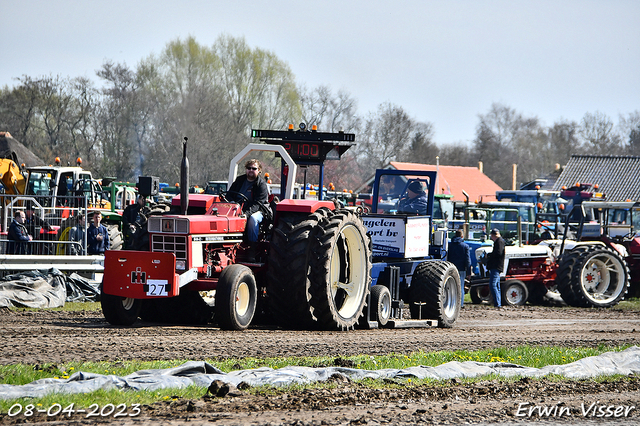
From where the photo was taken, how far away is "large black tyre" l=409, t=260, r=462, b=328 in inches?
460

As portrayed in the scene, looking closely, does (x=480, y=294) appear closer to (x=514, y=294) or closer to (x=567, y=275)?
(x=514, y=294)

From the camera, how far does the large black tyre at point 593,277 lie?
17750 mm

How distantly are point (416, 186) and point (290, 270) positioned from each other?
3.88 meters

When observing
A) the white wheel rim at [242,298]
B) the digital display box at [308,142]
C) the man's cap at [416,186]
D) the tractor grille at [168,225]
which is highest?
the digital display box at [308,142]

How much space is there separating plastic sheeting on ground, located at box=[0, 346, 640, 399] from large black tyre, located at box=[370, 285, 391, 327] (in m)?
3.45

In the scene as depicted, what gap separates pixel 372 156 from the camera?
190 ft

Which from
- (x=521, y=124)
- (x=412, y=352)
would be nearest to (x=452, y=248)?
(x=412, y=352)

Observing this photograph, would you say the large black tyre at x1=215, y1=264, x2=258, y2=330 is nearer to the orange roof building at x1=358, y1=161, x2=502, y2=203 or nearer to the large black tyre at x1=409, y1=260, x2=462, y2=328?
the large black tyre at x1=409, y1=260, x2=462, y2=328

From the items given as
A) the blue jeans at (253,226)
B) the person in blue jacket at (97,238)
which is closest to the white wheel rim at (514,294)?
the person in blue jacket at (97,238)

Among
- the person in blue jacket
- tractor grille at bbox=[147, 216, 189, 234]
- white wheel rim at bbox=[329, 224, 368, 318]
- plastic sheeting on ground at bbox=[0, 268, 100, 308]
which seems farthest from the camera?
the person in blue jacket

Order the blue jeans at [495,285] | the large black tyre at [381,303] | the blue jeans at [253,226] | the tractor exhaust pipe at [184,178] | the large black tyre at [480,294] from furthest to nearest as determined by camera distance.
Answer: the large black tyre at [480,294] → the blue jeans at [495,285] → the large black tyre at [381,303] → the blue jeans at [253,226] → the tractor exhaust pipe at [184,178]

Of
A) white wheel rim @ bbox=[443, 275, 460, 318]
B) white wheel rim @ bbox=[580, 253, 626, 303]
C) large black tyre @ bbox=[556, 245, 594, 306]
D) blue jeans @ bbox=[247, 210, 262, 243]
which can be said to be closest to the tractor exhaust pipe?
blue jeans @ bbox=[247, 210, 262, 243]

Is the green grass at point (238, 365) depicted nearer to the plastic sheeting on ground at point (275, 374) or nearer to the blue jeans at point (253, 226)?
the plastic sheeting on ground at point (275, 374)

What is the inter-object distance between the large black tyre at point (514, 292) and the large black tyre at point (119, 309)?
10835mm
